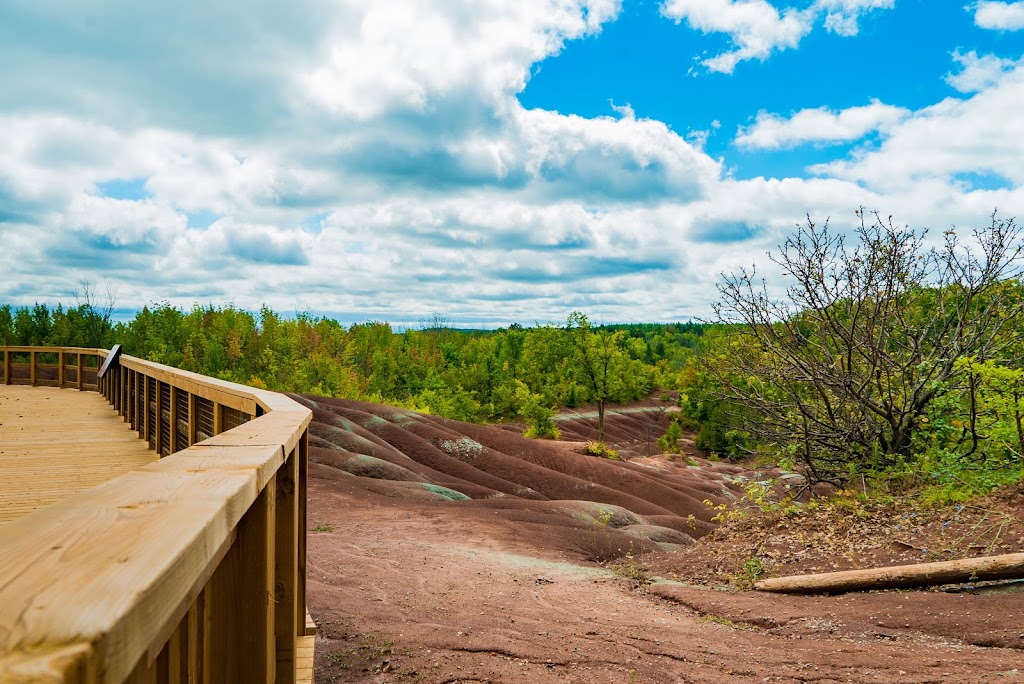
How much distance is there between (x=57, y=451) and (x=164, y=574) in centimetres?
988

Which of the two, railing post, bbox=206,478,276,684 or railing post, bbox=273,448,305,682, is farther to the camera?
railing post, bbox=273,448,305,682

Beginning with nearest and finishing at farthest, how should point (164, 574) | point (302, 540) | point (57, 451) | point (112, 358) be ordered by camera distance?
point (164, 574)
point (302, 540)
point (57, 451)
point (112, 358)

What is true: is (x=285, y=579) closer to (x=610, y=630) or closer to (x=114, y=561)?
(x=114, y=561)

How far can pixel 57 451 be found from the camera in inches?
350

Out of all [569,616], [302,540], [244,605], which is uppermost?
[244,605]

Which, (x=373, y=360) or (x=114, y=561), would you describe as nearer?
(x=114, y=561)

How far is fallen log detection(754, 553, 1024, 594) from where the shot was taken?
717cm

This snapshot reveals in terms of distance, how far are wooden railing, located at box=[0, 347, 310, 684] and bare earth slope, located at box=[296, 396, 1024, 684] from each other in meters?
3.23

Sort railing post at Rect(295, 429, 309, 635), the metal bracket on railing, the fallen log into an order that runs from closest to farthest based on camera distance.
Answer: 1. railing post at Rect(295, 429, 309, 635)
2. the fallen log
3. the metal bracket on railing

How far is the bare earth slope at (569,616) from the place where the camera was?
16.6 feet

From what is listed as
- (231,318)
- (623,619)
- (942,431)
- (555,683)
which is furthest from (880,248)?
(231,318)

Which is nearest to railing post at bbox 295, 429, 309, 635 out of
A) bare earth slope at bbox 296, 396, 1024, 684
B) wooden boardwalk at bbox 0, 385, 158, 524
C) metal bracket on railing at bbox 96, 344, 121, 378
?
bare earth slope at bbox 296, 396, 1024, 684

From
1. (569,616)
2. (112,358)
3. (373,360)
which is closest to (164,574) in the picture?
(569,616)

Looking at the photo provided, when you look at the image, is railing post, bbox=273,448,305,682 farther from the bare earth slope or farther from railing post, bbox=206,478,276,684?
the bare earth slope
